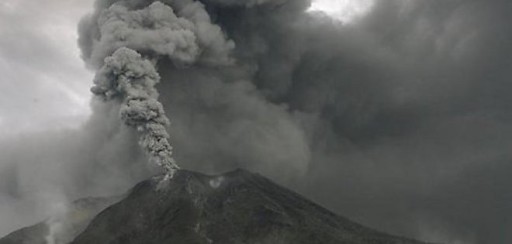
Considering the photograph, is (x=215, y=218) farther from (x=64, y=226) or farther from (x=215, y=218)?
(x=64, y=226)

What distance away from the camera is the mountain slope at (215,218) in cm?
15525

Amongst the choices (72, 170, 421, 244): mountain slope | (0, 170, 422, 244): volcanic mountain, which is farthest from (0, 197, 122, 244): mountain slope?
(72, 170, 421, 244): mountain slope

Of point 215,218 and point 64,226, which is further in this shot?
point 64,226

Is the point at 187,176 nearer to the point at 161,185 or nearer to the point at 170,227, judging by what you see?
the point at 161,185

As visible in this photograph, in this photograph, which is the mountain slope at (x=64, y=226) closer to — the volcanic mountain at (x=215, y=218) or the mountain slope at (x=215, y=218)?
the volcanic mountain at (x=215, y=218)

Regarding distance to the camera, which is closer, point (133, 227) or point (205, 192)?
point (133, 227)

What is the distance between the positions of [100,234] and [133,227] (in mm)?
7120

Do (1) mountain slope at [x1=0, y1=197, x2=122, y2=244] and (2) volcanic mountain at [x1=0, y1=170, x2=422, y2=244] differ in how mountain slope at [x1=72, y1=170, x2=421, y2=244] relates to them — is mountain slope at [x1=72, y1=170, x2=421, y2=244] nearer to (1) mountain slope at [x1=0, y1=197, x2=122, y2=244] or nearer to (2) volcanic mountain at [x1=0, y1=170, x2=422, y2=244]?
(2) volcanic mountain at [x1=0, y1=170, x2=422, y2=244]

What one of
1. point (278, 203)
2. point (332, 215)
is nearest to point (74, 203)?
point (278, 203)

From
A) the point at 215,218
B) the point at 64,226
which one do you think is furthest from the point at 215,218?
the point at 64,226

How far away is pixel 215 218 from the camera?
164500 mm

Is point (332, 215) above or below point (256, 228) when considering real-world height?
above

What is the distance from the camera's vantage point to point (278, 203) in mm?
176500

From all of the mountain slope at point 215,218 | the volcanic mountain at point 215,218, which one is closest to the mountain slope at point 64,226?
the volcanic mountain at point 215,218
